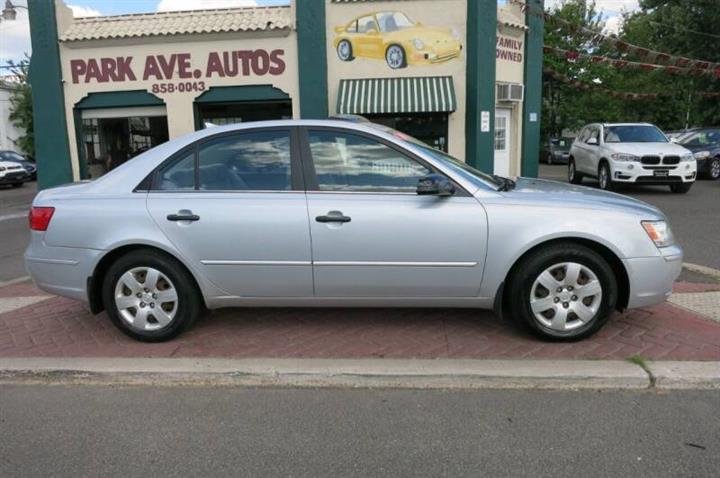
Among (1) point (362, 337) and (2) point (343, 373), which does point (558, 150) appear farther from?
(2) point (343, 373)

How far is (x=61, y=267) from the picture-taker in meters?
4.48

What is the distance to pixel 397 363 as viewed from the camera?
402cm

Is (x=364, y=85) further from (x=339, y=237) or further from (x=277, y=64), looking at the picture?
(x=339, y=237)

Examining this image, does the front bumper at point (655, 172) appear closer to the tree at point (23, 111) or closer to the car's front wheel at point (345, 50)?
the car's front wheel at point (345, 50)

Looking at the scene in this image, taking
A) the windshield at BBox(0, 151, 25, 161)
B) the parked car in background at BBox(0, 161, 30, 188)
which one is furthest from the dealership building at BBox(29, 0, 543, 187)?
the windshield at BBox(0, 151, 25, 161)

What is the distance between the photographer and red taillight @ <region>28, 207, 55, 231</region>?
176 inches

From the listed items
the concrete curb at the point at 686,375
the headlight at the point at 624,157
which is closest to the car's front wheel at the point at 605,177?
the headlight at the point at 624,157

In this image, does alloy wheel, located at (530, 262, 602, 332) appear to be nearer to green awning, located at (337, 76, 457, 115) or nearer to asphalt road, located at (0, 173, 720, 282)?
asphalt road, located at (0, 173, 720, 282)

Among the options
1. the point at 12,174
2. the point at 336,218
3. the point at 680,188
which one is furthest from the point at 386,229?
the point at 12,174

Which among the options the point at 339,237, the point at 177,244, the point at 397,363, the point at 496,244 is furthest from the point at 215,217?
the point at 496,244

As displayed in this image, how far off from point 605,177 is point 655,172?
3.80 feet

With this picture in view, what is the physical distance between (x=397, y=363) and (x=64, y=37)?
44.4ft

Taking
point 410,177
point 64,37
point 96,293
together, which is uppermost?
point 64,37

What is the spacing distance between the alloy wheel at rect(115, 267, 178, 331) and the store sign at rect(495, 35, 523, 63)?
1161 centimetres
